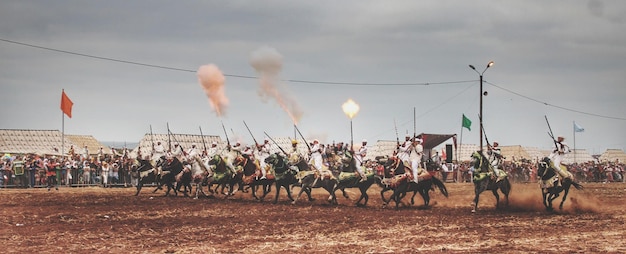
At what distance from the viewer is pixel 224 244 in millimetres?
16562

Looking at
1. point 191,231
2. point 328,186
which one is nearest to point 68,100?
point 328,186

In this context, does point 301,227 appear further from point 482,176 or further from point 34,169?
point 34,169

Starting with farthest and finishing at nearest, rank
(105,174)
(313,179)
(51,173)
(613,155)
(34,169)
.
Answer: (613,155) < (105,174) < (34,169) < (51,173) < (313,179)

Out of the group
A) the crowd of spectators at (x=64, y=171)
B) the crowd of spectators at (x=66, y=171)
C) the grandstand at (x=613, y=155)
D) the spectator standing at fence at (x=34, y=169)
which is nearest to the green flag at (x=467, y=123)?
the crowd of spectators at (x=66, y=171)

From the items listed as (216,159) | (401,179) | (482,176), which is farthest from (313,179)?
(482,176)

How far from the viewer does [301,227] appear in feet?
66.8

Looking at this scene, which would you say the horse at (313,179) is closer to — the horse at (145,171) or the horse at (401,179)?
the horse at (401,179)

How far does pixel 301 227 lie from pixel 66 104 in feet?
100

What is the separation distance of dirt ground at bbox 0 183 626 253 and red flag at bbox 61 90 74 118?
626 inches

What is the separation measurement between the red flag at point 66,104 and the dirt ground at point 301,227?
15897 millimetres

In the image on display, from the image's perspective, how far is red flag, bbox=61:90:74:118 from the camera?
151 feet

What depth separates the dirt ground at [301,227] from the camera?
16.2 metres

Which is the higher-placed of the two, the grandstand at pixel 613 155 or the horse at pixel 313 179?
the grandstand at pixel 613 155

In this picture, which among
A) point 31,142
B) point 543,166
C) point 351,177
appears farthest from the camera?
point 31,142
